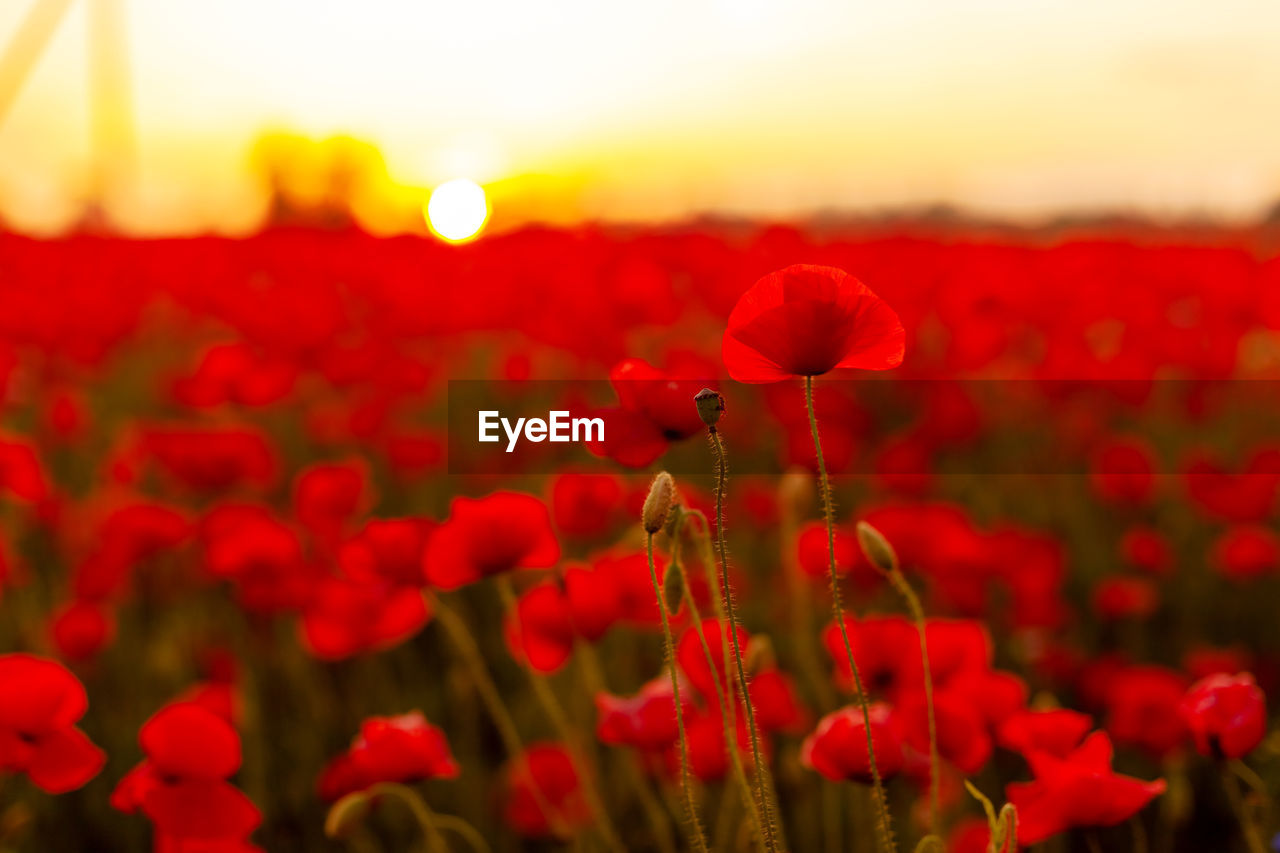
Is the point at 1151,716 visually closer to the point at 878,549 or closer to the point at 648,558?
the point at 878,549

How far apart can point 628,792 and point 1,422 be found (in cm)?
324

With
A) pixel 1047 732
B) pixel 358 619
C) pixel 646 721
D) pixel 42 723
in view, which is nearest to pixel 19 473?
pixel 358 619

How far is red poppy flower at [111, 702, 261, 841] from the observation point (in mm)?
935

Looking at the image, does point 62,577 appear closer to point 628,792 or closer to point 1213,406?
point 628,792

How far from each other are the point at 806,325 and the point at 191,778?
2.16 ft

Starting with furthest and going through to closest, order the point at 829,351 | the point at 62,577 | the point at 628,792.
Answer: the point at 62,577, the point at 628,792, the point at 829,351

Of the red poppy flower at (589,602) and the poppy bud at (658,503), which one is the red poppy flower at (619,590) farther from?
the poppy bud at (658,503)

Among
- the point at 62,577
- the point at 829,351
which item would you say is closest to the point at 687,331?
the point at 62,577

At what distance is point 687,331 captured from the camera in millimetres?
4871

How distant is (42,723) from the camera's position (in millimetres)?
930

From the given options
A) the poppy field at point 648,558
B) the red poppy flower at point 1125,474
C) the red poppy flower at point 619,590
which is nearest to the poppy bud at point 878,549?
the poppy field at point 648,558

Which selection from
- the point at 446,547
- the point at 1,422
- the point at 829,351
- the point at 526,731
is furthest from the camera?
the point at 1,422

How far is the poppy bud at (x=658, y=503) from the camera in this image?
70 centimetres

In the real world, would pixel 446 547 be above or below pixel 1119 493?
below
